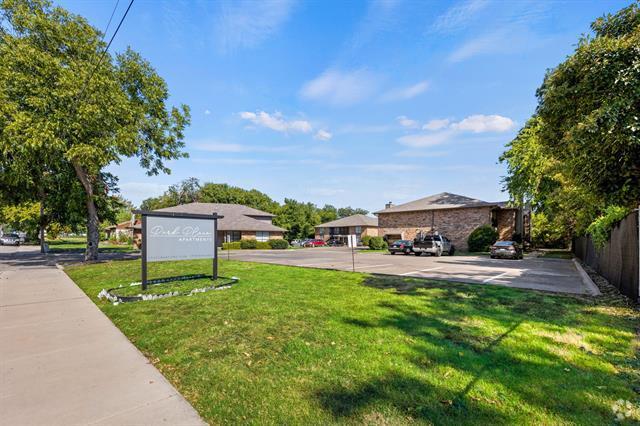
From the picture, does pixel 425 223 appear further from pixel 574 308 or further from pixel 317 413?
pixel 317 413

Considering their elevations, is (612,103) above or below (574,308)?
above

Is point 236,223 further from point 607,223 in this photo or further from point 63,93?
point 607,223

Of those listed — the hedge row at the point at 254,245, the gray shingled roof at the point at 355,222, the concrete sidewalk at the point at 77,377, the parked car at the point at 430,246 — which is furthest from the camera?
the gray shingled roof at the point at 355,222

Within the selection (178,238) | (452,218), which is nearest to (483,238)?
(452,218)

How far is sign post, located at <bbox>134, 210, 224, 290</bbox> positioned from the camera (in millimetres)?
8211

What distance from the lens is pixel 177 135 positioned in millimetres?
18266

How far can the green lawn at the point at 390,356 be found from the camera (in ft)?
9.31

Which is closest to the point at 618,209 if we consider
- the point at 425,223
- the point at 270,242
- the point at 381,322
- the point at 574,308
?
the point at 574,308

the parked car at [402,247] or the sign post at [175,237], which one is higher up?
the sign post at [175,237]

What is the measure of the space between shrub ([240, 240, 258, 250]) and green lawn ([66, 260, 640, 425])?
30179mm

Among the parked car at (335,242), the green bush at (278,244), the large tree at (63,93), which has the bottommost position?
the parked car at (335,242)

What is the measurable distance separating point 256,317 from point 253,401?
2.83 metres

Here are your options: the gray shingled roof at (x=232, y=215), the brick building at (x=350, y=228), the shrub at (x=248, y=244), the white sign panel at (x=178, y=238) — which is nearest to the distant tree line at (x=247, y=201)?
the brick building at (x=350, y=228)

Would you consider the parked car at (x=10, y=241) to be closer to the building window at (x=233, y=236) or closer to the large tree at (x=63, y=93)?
the building window at (x=233, y=236)
